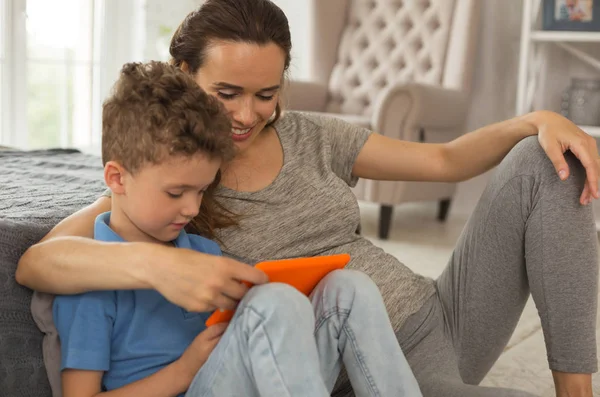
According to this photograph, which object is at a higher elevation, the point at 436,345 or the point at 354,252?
the point at 354,252

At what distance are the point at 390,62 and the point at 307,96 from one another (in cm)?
48

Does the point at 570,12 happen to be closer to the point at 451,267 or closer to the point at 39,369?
the point at 451,267

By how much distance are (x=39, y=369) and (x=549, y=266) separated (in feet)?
2.56

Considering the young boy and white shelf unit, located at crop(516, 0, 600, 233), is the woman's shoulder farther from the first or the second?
white shelf unit, located at crop(516, 0, 600, 233)

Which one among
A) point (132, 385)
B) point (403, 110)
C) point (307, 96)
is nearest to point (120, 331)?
point (132, 385)

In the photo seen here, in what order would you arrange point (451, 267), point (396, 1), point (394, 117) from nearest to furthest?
point (451, 267) < point (394, 117) < point (396, 1)

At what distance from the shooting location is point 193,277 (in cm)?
90

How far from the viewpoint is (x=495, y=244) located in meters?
1.37

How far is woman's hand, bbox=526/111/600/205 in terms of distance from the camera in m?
1.27

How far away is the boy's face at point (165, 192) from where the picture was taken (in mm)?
1001

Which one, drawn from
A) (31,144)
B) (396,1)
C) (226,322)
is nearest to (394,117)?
(396,1)

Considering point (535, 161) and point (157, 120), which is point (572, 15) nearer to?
point (535, 161)

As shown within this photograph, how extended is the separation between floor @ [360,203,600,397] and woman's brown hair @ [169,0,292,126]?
1.01 meters

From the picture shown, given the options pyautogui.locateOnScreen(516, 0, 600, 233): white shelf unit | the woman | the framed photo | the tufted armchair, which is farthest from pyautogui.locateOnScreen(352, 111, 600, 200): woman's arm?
the framed photo
